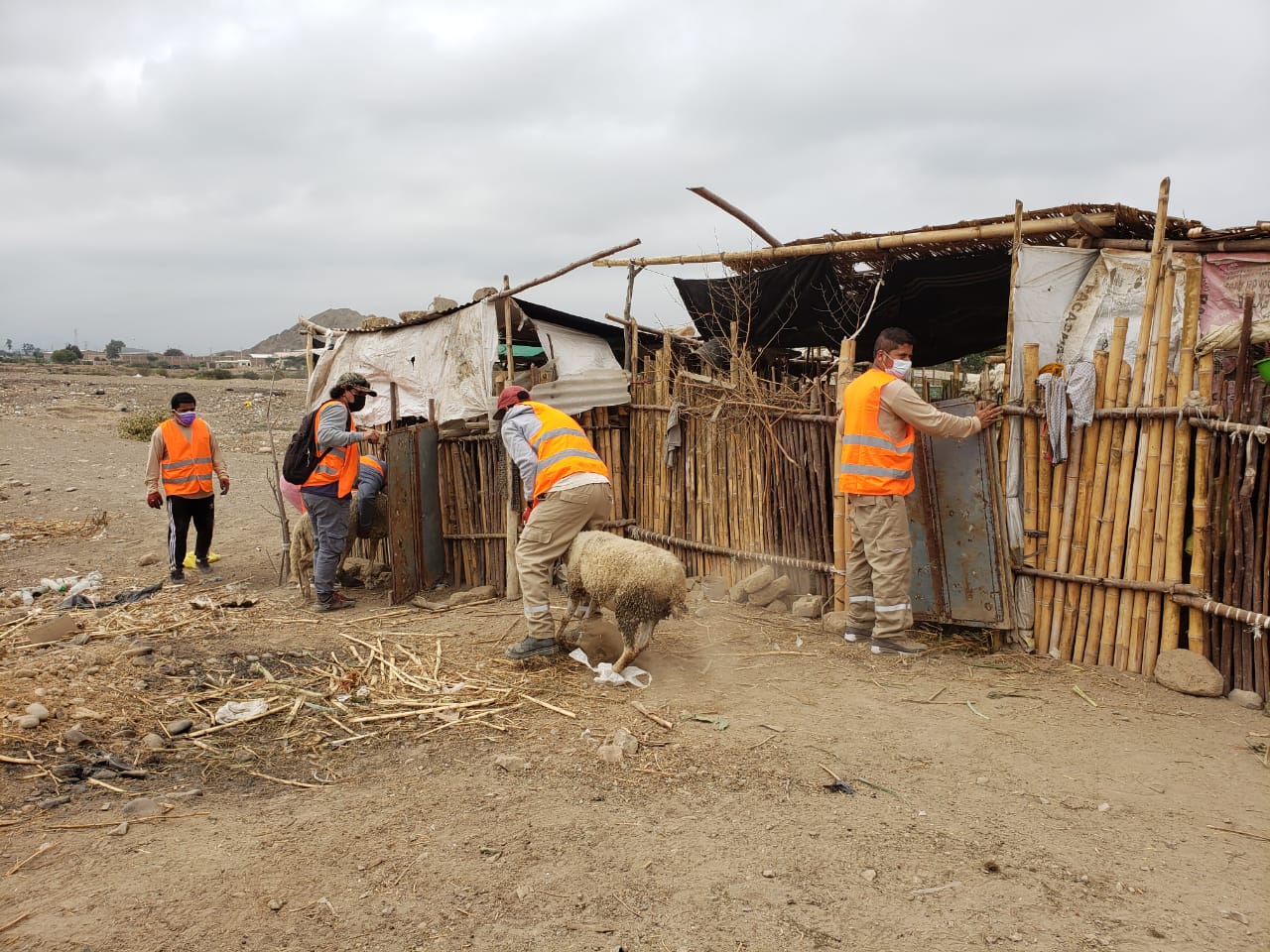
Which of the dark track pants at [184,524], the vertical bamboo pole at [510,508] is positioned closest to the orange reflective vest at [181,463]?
the dark track pants at [184,524]

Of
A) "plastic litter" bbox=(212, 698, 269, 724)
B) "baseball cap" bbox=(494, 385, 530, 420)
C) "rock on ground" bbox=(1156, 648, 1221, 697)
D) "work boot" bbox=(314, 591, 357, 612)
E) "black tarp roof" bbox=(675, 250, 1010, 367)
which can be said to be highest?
"black tarp roof" bbox=(675, 250, 1010, 367)

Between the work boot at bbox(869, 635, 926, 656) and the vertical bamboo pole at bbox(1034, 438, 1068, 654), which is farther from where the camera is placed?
the work boot at bbox(869, 635, 926, 656)

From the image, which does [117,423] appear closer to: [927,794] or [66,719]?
[66,719]

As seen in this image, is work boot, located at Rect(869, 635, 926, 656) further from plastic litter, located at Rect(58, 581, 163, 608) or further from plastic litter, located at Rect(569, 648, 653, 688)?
plastic litter, located at Rect(58, 581, 163, 608)

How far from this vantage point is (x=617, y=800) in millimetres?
3746

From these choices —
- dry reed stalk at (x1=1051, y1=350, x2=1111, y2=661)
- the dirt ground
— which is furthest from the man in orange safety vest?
dry reed stalk at (x1=1051, y1=350, x2=1111, y2=661)

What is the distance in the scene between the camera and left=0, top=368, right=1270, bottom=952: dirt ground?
2.90 m

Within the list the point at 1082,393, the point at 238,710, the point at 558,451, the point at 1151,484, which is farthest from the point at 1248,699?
the point at 238,710

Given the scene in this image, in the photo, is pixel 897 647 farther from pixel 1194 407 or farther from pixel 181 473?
pixel 181 473

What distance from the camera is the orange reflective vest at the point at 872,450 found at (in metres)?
5.62

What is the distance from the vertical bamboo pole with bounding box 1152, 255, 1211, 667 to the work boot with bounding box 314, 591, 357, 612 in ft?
20.4

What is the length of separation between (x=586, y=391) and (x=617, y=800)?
182 inches

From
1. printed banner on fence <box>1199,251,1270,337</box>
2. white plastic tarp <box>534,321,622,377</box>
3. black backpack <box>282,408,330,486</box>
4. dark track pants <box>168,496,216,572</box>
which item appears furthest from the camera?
dark track pants <box>168,496,216,572</box>

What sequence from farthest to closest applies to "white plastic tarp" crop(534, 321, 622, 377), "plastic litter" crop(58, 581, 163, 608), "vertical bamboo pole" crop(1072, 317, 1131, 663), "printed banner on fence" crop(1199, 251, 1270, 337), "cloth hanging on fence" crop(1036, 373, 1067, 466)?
"white plastic tarp" crop(534, 321, 622, 377)
"plastic litter" crop(58, 581, 163, 608)
"cloth hanging on fence" crop(1036, 373, 1067, 466)
"vertical bamboo pole" crop(1072, 317, 1131, 663)
"printed banner on fence" crop(1199, 251, 1270, 337)
